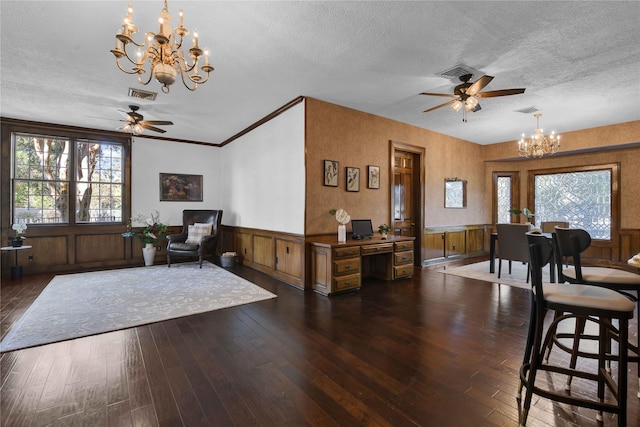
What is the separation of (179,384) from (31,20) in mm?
3389

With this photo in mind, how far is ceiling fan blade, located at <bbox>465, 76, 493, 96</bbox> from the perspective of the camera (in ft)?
11.1

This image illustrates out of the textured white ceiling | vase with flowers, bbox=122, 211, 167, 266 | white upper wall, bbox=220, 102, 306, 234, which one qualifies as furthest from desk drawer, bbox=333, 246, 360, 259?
vase with flowers, bbox=122, 211, 167, 266

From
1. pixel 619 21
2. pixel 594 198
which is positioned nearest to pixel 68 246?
pixel 619 21

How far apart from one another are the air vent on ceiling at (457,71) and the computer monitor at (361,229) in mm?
2389

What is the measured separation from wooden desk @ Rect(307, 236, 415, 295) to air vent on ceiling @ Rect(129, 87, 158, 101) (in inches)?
127

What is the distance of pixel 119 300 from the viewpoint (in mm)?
3924

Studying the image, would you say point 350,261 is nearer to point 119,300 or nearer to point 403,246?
point 403,246

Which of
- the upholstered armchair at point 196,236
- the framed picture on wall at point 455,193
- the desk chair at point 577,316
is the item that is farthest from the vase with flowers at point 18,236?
the framed picture on wall at point 455,193

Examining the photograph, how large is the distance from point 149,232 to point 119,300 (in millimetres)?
2827

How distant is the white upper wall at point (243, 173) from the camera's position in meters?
4.79

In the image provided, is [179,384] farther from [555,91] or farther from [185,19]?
[555,91]

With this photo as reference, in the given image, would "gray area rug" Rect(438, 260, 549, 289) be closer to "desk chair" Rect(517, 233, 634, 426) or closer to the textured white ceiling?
the textured white ceiling

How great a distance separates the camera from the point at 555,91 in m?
4.30

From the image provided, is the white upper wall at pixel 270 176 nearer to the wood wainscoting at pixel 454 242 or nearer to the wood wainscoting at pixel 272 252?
the wood wainscoting at pixel 272 252
